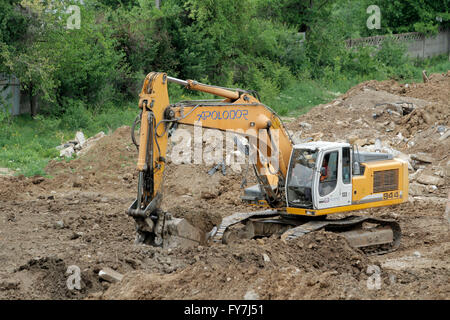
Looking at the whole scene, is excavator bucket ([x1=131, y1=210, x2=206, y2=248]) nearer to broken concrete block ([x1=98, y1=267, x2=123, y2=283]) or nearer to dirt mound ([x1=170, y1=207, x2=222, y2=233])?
dirt mound ([x1=170, y1=207, x2=222, y2=233])

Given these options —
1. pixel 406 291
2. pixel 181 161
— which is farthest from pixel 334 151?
pixel 181 161

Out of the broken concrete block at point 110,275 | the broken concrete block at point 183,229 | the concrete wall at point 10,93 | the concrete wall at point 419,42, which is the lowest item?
the broken concrete block at point 110,275

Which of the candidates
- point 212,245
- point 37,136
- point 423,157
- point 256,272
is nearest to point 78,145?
point 37,136

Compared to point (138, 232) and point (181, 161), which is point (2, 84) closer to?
point (181, 161)

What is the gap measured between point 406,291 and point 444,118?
42.5 feet

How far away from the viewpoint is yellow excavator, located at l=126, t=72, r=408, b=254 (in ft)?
32.3

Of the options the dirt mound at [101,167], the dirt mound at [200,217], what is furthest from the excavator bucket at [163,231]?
the dirt mound at [101,167]

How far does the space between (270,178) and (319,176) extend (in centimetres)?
91

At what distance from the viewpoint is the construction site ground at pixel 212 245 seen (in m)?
8.35

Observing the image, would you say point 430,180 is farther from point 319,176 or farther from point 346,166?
point 319,176

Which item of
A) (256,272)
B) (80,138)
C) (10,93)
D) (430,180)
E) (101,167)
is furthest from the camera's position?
(10,93)

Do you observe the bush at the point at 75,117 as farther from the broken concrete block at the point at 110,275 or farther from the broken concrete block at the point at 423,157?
the broken concrete block at the point at 110,275

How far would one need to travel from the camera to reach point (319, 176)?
10867 mm

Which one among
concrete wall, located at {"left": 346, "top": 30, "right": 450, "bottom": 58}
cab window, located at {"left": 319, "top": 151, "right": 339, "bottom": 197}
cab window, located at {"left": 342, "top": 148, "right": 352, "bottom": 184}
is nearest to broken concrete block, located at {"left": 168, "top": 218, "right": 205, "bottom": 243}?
cab window, located at {"left": 319, "top": 151, "right": 339, "bottom": 197}
